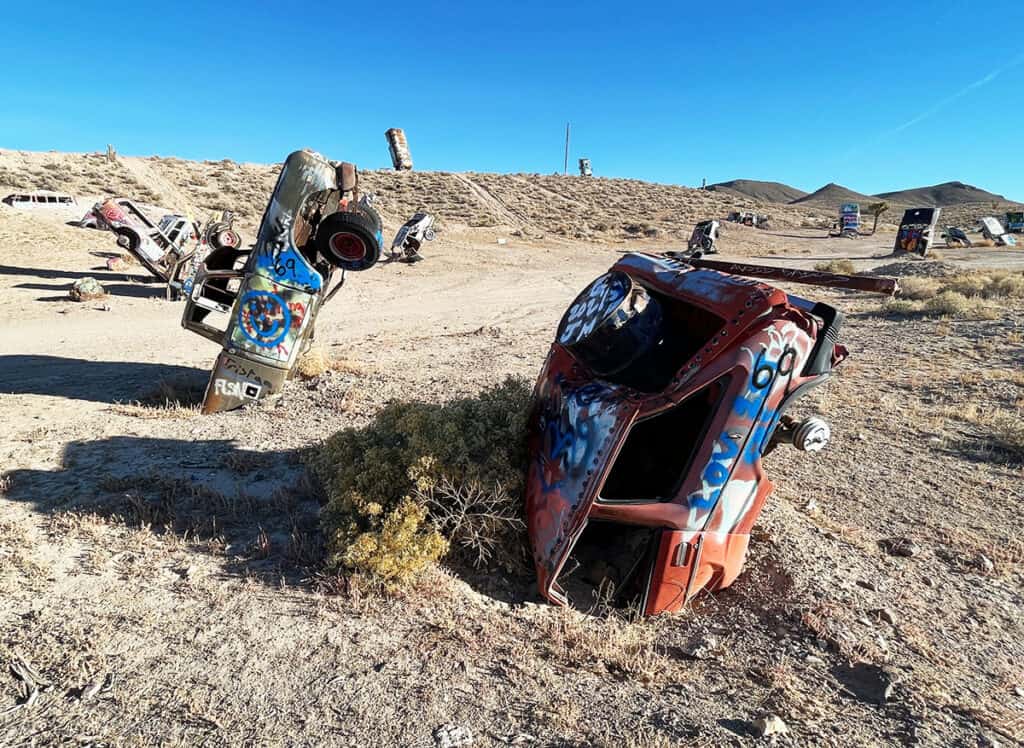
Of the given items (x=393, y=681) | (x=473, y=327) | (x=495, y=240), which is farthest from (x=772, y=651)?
(x=495, y=240)

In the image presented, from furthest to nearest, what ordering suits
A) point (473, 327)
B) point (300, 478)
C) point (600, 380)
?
point (473, 327)
point (300, 478)
point (600, 380)

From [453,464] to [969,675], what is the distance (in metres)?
3.38

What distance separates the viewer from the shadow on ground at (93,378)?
7848 mm

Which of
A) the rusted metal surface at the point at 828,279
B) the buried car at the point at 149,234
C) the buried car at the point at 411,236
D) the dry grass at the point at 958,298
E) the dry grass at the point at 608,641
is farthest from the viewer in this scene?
the buried car at the point at 411,236

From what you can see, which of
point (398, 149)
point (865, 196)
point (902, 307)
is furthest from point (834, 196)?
point (902, 307)

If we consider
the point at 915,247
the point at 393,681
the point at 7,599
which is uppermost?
the point at 915,247

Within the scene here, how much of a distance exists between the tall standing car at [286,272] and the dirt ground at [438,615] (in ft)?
1.74

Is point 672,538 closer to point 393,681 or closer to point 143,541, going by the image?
point 393,681

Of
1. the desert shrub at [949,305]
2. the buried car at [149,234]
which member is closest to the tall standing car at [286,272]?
the buried car at [149,234]

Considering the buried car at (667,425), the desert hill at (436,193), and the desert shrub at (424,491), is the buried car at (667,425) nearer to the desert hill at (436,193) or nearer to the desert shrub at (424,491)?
the desert shrub at (424,491)

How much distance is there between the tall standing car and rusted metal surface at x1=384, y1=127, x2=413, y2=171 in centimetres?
5224

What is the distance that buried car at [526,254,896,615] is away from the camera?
319 centimetres

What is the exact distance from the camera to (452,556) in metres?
4.10

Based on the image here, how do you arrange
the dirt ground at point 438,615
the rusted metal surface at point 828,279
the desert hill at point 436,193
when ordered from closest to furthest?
the dirt ground at point 438,615 < the rusted metal surface at point 828,279 < the desert hill at point 436,193
